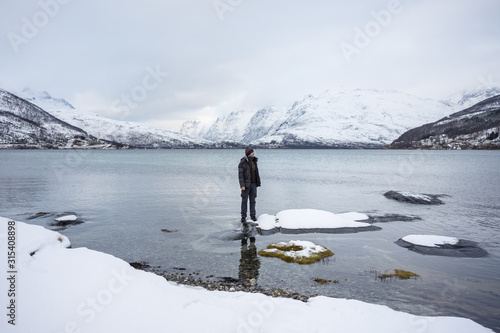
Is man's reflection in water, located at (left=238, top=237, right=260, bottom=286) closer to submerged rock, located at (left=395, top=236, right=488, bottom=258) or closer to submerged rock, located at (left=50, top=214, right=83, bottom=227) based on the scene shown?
submerged rock, located at (left=395, top=236, right=488, bottom=258)

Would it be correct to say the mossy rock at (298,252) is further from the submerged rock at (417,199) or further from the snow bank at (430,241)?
the submerged rock at (417,199)

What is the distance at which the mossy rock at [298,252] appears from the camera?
12.2m

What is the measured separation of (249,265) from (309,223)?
6.75 m

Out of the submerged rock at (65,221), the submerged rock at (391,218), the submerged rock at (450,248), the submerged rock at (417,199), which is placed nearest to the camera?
the submerged rock at (450,248)

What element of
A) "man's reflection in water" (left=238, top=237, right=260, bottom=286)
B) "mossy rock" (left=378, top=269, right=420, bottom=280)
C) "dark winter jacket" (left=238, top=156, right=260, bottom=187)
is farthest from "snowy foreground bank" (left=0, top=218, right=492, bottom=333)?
"dark winter jacket" (left=238, top=156, right=260, bottom=187)

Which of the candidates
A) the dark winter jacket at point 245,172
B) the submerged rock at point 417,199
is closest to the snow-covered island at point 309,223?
the dark winter jacket at point 245,172

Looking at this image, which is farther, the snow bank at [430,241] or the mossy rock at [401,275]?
the snow bank at [430,241]

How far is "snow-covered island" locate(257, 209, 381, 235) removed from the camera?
1675 cm

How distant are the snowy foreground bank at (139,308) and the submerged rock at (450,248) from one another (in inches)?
291

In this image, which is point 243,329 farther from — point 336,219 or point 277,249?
point 336,219

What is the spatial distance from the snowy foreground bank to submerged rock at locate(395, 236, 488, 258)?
7384 mm

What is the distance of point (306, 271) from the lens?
11211 millimetres

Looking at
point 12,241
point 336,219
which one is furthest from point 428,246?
point 12,241

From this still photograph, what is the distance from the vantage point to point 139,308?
6.19m
